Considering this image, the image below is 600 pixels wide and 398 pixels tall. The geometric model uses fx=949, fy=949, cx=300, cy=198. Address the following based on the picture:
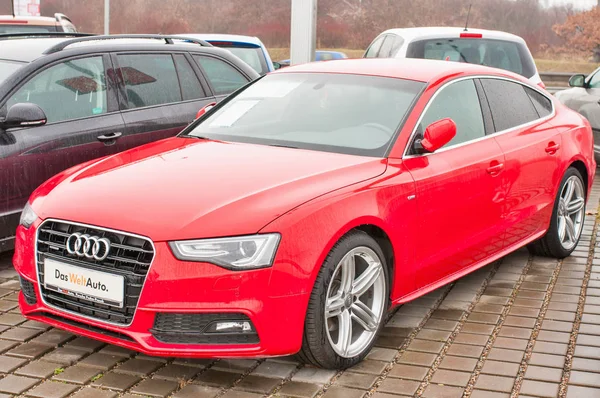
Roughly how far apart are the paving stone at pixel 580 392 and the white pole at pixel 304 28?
6.66m

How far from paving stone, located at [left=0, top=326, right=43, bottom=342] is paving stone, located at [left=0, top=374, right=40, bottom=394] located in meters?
0.57

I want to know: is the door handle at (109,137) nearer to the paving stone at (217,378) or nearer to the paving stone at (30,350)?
the paving stone at (30,350)

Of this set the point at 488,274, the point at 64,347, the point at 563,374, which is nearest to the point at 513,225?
the point at 488,274

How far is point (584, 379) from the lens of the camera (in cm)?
468

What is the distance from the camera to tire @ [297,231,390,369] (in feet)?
14.6

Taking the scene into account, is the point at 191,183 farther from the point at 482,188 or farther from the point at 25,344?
the point at 482,188

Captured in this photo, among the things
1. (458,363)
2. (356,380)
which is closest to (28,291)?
(356,380)

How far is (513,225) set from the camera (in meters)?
6.22

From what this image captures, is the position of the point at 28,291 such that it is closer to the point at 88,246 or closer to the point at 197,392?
the point at 88,246

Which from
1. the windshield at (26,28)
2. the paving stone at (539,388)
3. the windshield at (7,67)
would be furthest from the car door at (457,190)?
the windshield at (26,28)

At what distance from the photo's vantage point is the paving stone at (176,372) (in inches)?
180

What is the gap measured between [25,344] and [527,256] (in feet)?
12.8

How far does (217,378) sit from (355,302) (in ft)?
2.61

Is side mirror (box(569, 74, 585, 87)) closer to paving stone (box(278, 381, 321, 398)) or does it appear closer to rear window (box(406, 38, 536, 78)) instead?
rear window (box(406, 38, 536, 78))
